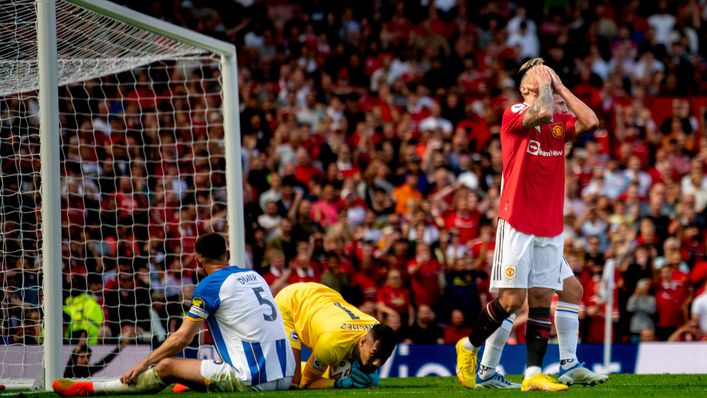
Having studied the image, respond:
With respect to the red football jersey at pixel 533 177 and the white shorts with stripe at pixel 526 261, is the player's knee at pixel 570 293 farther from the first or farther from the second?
the red football jersey at pixel 533 177

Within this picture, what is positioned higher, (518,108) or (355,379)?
(518,108)

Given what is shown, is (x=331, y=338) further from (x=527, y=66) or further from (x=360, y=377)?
(x=527, y=66)

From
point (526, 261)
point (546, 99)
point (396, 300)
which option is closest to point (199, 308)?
point (526, 261)

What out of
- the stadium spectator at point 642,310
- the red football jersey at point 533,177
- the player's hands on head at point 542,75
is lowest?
the stadium spectator at point 642,310

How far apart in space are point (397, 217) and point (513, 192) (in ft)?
26.0

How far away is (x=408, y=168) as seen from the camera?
18.3 metres

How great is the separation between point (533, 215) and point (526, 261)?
327 mm

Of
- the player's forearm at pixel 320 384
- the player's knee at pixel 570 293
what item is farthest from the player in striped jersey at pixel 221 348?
the player's knee at pixel 570 293

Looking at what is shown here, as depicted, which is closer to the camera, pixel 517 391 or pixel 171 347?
pixel 171 347

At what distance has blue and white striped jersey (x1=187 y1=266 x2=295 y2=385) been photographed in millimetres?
8516

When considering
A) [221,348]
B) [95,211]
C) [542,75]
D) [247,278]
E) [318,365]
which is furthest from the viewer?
[95,211]

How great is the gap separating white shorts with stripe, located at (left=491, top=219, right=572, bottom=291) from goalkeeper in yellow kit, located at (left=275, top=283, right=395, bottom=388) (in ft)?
3.39

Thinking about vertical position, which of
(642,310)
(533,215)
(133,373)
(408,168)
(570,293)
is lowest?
(642,310)

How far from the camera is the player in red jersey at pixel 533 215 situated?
834cm
